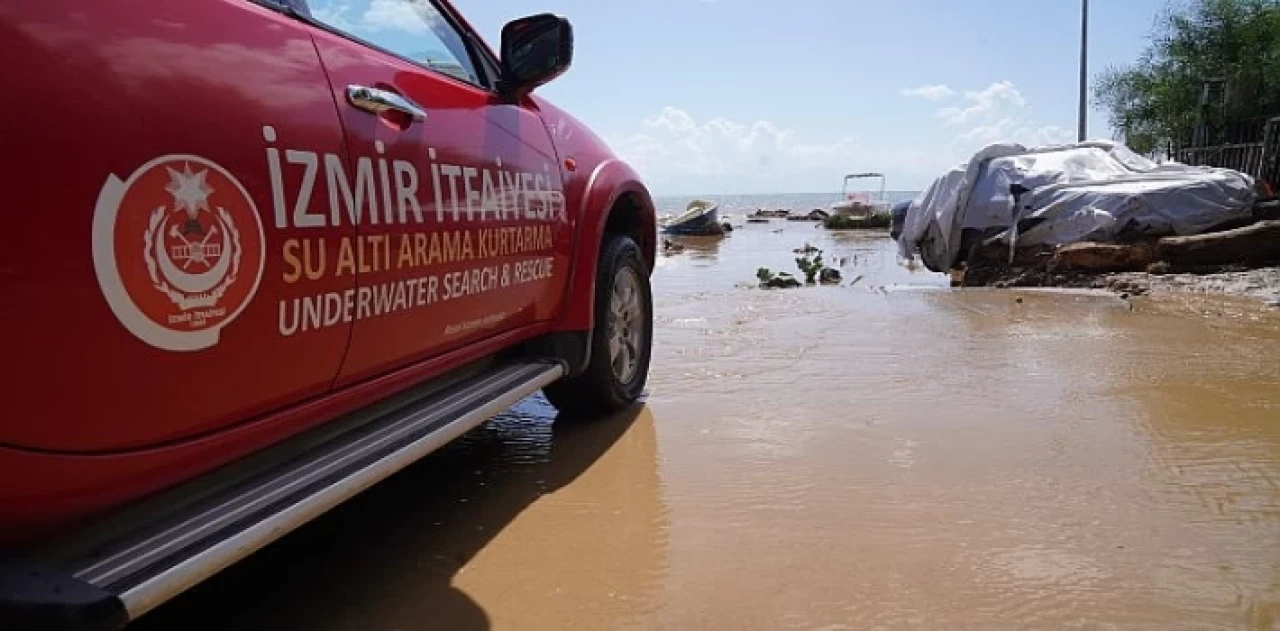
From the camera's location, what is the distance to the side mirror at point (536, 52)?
3145 mm

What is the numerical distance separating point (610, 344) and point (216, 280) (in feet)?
7.24

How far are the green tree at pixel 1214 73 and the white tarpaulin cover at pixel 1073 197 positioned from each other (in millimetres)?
10212

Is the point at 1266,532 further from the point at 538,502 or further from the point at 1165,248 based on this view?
the point at 1165,248

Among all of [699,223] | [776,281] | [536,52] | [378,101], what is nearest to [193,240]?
[378,101]

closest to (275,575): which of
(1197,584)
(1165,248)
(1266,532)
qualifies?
(1197,584)

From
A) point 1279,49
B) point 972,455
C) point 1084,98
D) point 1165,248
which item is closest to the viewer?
point 972,455

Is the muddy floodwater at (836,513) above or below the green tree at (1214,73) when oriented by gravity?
below

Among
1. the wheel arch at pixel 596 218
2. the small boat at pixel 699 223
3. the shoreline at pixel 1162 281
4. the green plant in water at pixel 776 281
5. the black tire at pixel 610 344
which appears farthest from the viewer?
the small boat at pixel 699 223

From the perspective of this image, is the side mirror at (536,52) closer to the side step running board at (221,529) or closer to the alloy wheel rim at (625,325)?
the alloy wheel rim at (625,325)

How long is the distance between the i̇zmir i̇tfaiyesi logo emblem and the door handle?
47 cm

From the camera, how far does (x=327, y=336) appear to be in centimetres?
200

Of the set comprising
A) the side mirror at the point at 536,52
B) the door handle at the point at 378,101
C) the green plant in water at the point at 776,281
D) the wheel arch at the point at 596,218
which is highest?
the side mirror at the point at 536,52

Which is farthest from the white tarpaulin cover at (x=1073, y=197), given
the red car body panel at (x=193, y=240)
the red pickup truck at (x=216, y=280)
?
the red car body panel at (x=193, y=240)

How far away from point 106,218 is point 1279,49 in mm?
21854
